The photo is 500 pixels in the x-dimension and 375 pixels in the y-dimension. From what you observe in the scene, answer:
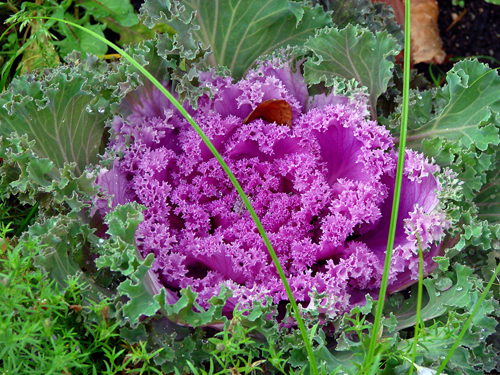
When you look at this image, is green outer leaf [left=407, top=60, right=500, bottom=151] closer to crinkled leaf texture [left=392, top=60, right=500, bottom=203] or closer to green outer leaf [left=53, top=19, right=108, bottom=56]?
crinkled leaf texture [left=392, top=60, right=500, bottom=203]

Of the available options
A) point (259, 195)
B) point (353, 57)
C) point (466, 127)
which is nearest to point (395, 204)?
point (259, 195)

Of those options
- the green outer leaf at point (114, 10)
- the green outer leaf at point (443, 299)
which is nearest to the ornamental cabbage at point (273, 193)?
the green outer leaf at point (443, 299)

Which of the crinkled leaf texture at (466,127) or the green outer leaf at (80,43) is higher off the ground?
the green outer leaf at (80,43)

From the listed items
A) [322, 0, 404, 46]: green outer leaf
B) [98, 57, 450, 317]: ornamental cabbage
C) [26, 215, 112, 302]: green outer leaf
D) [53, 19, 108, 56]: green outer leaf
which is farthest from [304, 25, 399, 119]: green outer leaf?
[53, 19, 108, 56]: green outer leaf

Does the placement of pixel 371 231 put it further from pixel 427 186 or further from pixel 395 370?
pixel 395 370

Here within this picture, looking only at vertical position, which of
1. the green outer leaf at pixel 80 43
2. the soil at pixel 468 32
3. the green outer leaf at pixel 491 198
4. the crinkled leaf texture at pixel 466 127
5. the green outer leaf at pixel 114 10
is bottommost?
the green outer leaf at pixel 491 198

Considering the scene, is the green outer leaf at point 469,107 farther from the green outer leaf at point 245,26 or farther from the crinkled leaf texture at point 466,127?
the green outer leaf at point 245,26

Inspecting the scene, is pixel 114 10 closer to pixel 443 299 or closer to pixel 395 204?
pixel 395 204
